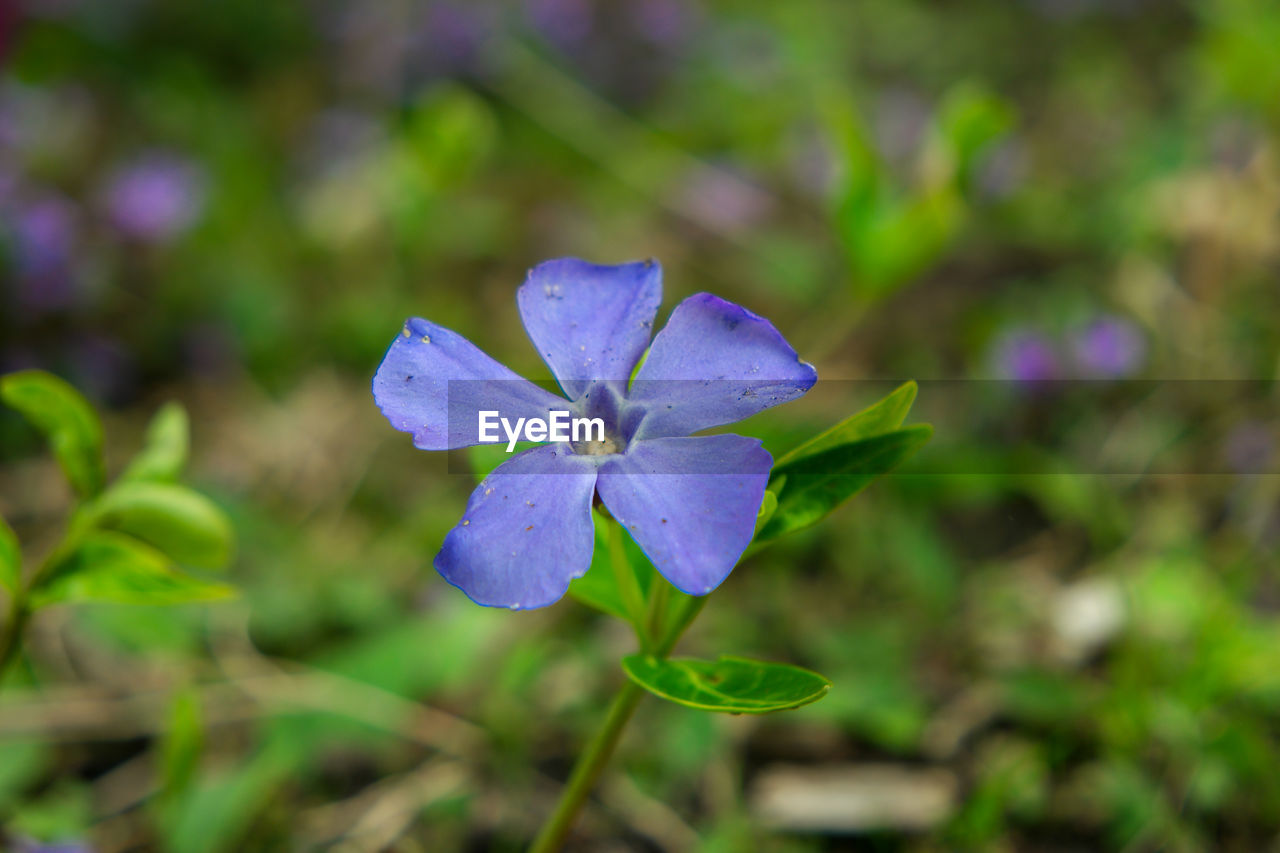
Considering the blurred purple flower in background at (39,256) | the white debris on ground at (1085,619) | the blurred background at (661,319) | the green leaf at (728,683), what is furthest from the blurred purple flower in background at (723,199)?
the green leaf at (728,683)

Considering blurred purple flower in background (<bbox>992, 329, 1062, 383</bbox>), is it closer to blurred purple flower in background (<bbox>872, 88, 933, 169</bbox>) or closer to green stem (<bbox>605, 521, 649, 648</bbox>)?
blurred purple flower in background (<bbox>872, 88, 933, 169</bbox>)

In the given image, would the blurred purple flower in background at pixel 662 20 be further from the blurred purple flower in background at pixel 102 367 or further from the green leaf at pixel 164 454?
the green leaf at pixel 164 454

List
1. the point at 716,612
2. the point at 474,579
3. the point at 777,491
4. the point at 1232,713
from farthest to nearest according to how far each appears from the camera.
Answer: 1. the point at 716,612
2. the point at 1232,713
3. the point at 777,491
4. the point at 474,579

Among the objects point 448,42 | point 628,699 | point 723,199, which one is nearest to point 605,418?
point 628,699

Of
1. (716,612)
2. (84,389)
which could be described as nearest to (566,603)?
(716,612)

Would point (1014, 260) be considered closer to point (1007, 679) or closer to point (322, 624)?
point (1007, 679)

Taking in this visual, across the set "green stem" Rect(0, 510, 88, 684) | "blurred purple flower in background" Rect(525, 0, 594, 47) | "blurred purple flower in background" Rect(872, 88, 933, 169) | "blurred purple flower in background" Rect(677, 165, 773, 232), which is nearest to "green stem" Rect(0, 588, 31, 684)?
"green stem" Rect(0, 510, 88, 684)
